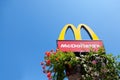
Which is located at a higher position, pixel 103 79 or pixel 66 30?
pixel 66 30

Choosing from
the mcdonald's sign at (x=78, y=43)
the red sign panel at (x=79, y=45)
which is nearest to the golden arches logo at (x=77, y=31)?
the mcdonald's sign at (x=78, y=43)

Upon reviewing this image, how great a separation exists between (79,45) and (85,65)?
58.6 inches

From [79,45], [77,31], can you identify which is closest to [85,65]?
[79,45]

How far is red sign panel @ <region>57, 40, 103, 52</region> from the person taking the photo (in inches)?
524

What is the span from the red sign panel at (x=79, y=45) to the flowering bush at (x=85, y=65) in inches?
14.6

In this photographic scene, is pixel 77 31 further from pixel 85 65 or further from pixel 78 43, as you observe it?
pixel 85 65

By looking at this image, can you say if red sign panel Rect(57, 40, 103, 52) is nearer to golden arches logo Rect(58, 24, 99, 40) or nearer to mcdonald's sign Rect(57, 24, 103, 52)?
mcdonald's sign Rect(57, 24, 103, 52)

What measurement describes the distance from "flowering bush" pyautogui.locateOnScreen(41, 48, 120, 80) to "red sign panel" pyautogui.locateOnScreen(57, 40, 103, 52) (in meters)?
0.37

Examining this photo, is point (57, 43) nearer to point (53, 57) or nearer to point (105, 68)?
point (53, 57)

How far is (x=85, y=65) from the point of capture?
483 inches

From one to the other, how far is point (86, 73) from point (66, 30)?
11.1 ft

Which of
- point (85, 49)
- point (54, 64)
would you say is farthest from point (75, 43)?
point (54, 64)

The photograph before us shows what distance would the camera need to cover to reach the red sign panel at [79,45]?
13305mm

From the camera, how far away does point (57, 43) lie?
1362cm
